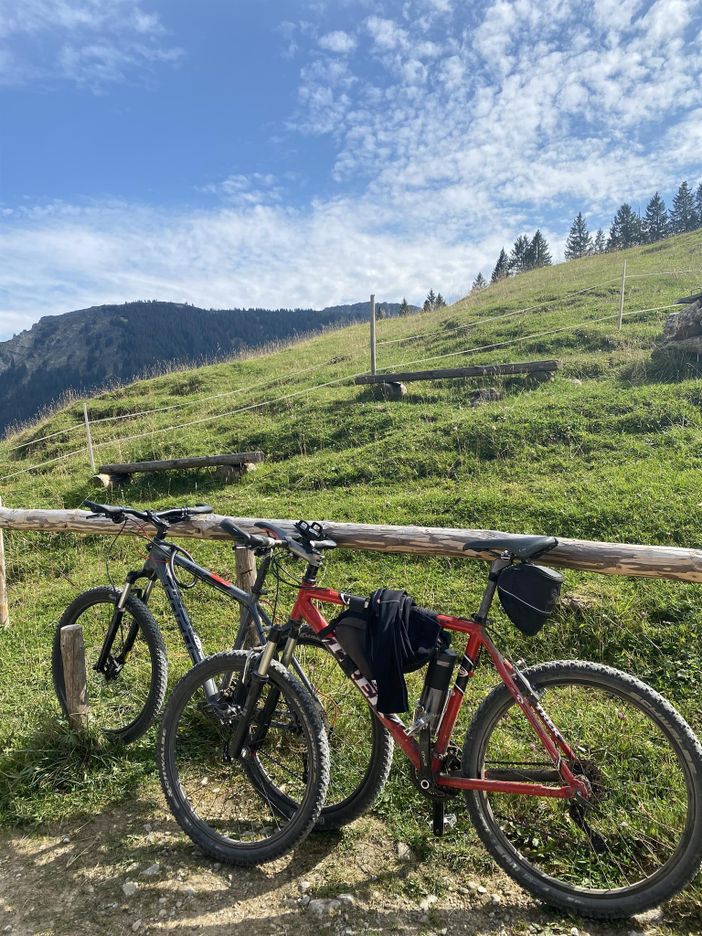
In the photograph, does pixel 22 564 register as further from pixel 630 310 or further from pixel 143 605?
pixel 630 310

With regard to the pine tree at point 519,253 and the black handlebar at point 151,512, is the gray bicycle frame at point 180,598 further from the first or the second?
the pine tree at point 519,253

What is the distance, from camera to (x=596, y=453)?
8562mm

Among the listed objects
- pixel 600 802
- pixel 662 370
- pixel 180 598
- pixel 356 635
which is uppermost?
pixel 662 370

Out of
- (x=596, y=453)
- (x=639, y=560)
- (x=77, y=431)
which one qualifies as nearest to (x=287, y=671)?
(x=639, y=560)

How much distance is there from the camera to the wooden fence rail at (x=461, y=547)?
2986 millimetres

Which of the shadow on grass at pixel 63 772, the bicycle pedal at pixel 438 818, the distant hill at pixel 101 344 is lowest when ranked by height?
the shadow on grass at pixel 63 772

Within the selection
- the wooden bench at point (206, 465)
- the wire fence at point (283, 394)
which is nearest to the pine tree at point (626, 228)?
the wire fence at point (283, 394)

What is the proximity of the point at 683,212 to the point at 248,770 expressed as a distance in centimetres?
8131

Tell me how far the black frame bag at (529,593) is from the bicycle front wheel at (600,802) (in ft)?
0.73

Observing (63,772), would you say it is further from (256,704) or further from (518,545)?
(518,545)

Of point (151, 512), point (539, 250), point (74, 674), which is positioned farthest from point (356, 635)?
point (539, 250)

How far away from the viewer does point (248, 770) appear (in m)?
2.88

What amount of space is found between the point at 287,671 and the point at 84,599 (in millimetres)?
2065

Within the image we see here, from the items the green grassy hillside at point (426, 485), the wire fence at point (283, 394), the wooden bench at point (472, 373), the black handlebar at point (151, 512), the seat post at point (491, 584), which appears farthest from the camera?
the wire fence at point (283, 394)
